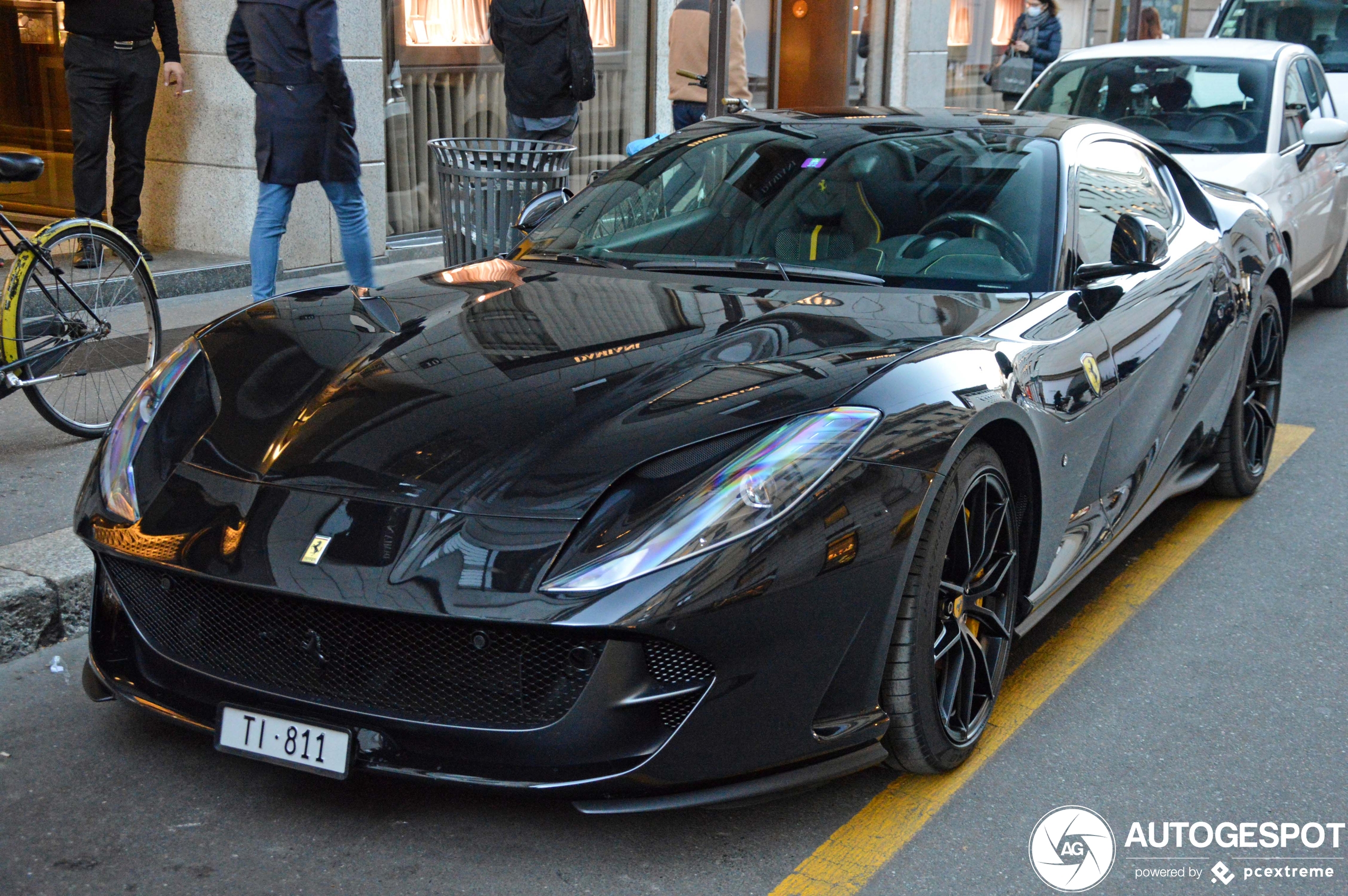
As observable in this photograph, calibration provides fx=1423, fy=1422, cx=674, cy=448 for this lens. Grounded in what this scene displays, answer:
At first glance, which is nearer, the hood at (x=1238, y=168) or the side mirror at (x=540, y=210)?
the side mirror at (x=540, y=210)

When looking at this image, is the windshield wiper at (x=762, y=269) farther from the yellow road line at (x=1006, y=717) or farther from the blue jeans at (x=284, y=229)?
the blue jeans at (x=284, y=229)

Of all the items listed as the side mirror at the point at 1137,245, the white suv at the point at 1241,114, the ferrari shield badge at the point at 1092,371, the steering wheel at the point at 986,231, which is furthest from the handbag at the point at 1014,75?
the ferrari shield badge at the point at 1092,371

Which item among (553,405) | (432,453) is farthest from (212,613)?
(553,405)

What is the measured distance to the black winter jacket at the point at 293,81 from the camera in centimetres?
638

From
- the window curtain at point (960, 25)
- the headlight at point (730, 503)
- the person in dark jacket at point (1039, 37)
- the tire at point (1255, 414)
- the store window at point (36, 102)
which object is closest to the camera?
the headlight at point (730, 503)

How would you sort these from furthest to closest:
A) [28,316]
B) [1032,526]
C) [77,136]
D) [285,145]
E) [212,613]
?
1. [77,136]
2. [285,145]
3. [28,316]
4. [1032,526]
5. [212,613]

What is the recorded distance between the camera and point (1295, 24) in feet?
42.3

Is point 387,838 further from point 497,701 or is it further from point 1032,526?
point 1032,526

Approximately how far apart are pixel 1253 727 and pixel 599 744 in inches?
71.6

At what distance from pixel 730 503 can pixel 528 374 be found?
0.69 m

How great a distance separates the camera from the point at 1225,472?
5.20 meters

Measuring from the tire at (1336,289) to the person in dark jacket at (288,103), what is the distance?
6350 millimetres

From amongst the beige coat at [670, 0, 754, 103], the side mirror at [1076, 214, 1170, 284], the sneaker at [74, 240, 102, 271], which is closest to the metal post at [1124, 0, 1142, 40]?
the beige coat at [670, 0, 754, 103]

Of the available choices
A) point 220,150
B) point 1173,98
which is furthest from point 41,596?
point 1173,98
